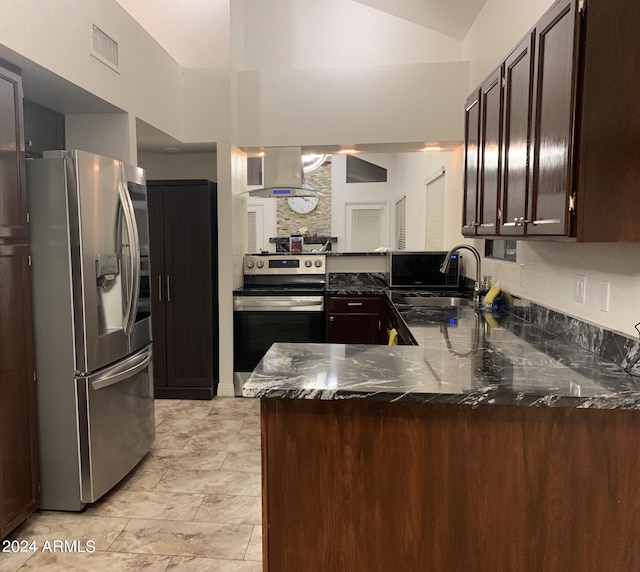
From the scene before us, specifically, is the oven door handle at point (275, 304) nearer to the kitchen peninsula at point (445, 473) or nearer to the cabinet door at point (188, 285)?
the cabinet door at point (188, 285)

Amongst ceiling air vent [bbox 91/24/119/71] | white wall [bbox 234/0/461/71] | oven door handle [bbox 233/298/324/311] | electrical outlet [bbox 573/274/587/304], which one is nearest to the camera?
electrical outlet [bbox 573/274/587/304]

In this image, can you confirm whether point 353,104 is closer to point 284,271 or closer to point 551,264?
point 284,271

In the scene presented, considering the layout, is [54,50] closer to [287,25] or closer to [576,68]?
[576,68]

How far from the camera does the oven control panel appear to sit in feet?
14.7

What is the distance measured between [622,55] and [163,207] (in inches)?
A: 134

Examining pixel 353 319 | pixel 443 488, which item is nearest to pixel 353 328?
pixel 353 319

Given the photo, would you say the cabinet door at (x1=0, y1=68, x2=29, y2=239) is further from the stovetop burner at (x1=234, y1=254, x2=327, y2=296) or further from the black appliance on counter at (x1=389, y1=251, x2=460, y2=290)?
the black appliance on counter at (x1=389, y1=251, x2=460, y2=290)

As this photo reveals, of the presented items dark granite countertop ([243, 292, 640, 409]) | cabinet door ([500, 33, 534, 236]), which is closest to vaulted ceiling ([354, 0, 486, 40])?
cabinet door ([500, 33, 534, 236])

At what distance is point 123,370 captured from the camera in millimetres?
2531

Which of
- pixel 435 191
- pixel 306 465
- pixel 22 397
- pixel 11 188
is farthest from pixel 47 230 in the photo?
pixel 435 191

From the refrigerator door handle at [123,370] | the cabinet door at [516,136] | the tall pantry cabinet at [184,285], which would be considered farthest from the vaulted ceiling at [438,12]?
the refrigerator door handle at [123,370]

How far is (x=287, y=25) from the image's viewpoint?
14.3ft

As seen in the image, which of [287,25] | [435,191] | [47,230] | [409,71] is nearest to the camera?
[47,230]

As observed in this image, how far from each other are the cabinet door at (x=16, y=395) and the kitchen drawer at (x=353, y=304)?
2356 millimetres
